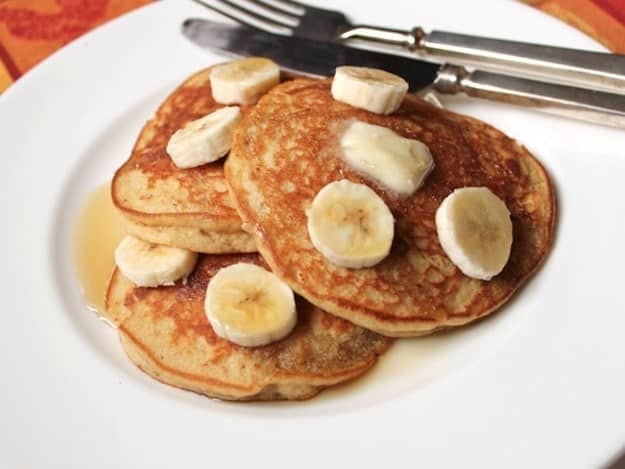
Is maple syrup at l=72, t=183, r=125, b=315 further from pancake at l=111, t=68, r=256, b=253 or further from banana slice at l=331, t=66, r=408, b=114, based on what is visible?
banana slice at l=331, t=66, r=408, b=114

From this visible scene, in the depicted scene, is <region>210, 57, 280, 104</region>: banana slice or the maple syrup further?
<region>210, 57, 280, 104</region>: banana slice

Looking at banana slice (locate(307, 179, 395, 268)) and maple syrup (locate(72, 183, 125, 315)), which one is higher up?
banana slice (locate(307, 179, 395, 268))

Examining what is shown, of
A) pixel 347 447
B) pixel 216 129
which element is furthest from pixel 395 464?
pixel 216 129

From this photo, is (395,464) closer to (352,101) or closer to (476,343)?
(476,343)

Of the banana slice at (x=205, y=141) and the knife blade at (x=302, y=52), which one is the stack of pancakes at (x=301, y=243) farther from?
the knife blade at (x=302, y=52)

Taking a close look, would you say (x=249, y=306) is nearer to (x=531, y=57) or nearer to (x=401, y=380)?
(x=401, y=380)

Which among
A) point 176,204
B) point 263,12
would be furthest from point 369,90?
point 263,12

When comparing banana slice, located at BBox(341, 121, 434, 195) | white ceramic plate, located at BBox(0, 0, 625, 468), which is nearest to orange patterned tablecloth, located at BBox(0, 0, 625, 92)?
white ceramic plate, located at BBox(0, 0, 625, 468)
